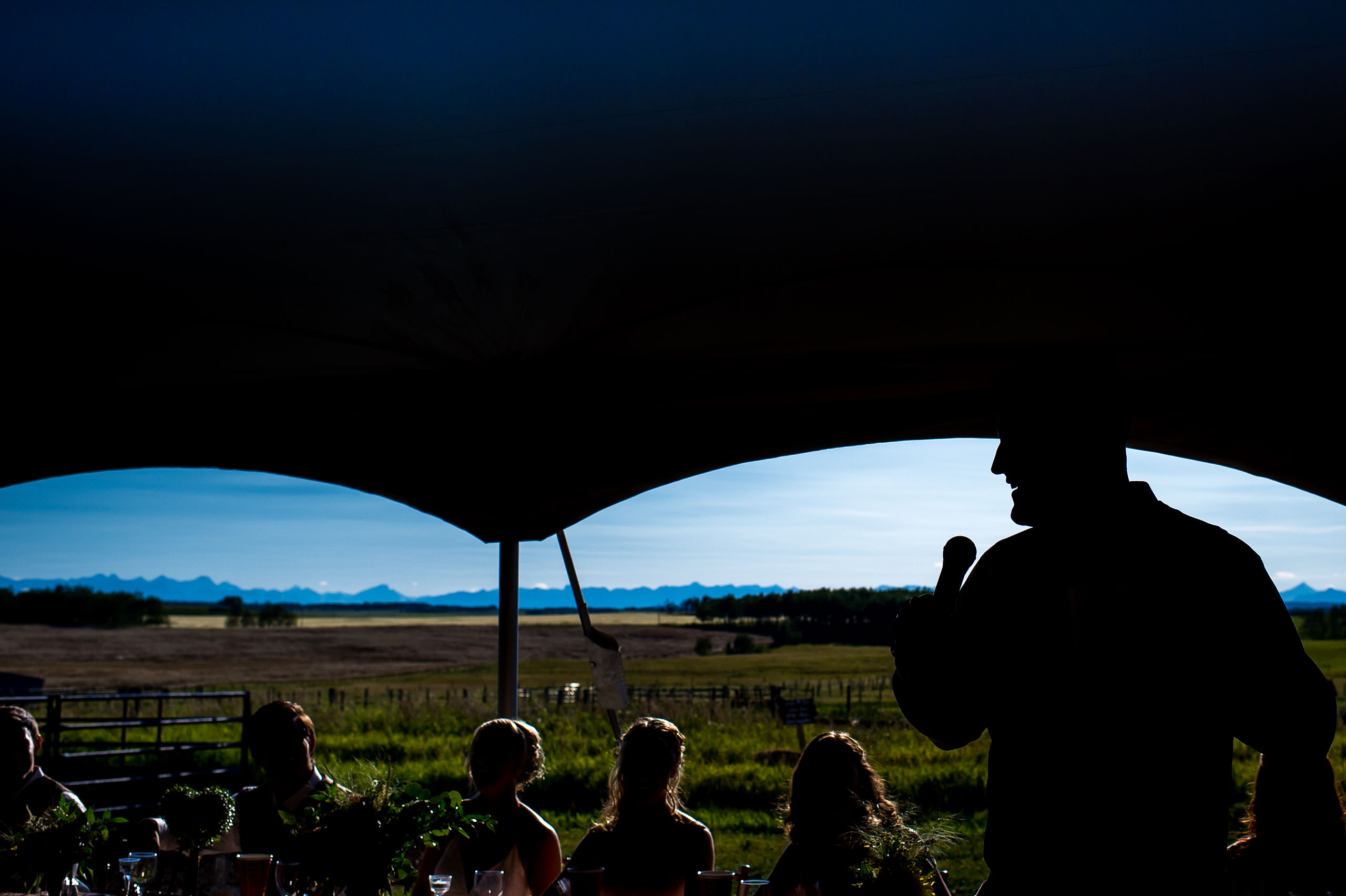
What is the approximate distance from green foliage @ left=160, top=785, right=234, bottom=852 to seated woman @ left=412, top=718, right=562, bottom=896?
0.77 meters

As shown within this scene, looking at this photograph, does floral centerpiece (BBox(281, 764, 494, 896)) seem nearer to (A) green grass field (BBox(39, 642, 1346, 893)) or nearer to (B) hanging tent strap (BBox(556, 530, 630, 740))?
(A) green grass field (BBox(39, 642, 1346, 893))

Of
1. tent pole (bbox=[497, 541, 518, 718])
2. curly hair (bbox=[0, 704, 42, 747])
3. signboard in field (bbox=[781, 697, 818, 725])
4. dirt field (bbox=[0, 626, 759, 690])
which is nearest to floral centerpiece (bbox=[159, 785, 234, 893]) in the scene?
curly hair (bbox=[0, 704, 42, 747])

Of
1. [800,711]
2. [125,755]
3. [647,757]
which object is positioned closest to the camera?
[647,757]

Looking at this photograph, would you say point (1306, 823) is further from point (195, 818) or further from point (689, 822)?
point (195, 818)

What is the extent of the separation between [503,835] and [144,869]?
3.44 feet

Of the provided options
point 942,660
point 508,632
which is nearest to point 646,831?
point 508,632

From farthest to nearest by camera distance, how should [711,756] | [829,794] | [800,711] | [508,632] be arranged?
[711,756], [800,711], [508,632], [829,794]

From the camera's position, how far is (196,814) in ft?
8.23

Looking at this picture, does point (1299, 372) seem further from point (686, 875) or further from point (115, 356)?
point (115, 356)

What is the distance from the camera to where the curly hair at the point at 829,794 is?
2.91 m

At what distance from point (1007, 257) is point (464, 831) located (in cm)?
187

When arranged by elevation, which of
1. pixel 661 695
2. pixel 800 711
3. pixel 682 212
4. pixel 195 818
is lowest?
pixel 661 695

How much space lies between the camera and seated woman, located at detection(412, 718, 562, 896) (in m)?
3.16

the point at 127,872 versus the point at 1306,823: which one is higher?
the point at 1306,823
